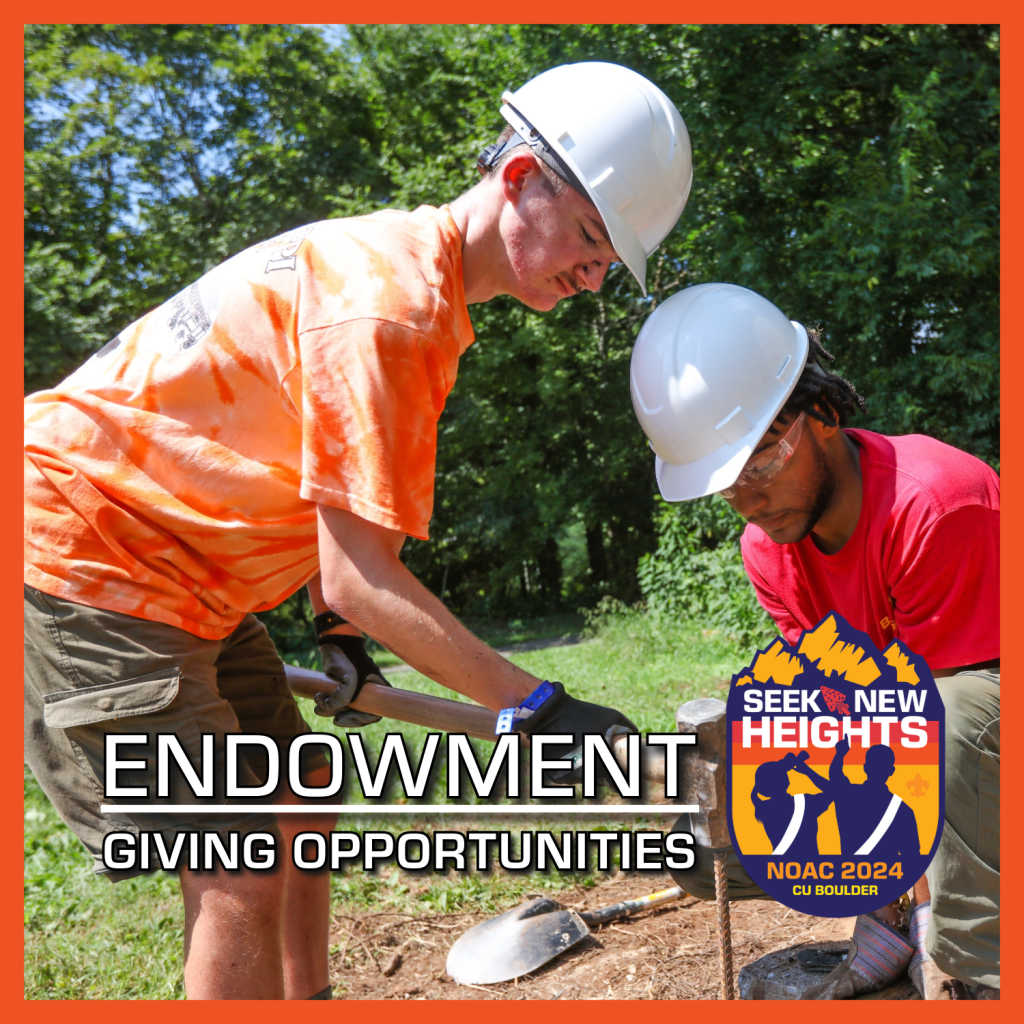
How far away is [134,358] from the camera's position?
6.39 ft

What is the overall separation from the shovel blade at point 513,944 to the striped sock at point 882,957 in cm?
102

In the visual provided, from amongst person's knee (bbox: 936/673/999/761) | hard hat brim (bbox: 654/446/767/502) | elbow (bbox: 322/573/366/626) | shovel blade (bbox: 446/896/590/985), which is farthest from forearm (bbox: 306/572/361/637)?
person's knee (bbox: 936/673/999/761)

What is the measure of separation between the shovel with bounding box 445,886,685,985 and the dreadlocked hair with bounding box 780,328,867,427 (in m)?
2.04

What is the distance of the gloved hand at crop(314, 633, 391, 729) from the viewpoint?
248 cm

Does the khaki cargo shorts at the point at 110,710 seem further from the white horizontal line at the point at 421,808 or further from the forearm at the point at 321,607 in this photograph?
the forearm at the point at 321,607

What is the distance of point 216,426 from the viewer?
1.89 metres

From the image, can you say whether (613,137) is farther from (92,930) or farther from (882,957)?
(92,930)

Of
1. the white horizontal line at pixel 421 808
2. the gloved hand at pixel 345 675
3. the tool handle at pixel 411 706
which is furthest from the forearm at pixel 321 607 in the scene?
the white horizontal line at pixel 421 808

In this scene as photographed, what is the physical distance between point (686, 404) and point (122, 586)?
1338 mm

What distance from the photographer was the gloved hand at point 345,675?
2.48m

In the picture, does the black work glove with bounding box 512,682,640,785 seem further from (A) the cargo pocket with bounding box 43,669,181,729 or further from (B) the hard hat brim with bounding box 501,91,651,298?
(B) the hard hat brim with bounding box 501,91,651,298

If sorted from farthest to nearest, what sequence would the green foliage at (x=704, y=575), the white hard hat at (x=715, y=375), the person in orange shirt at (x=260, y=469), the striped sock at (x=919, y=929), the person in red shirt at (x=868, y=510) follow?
the green foliage at (x=704, y=575) → the striped sock at (x=919, y=929) → the white hard hat at (x=715, y=375) → the person in red shirt at (x=868, y=510) → the person in orange shirt at (x=260, y=469)

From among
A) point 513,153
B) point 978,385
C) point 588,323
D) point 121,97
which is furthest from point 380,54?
point 513,153

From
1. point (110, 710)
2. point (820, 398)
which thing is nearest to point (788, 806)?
point (820, 398)
